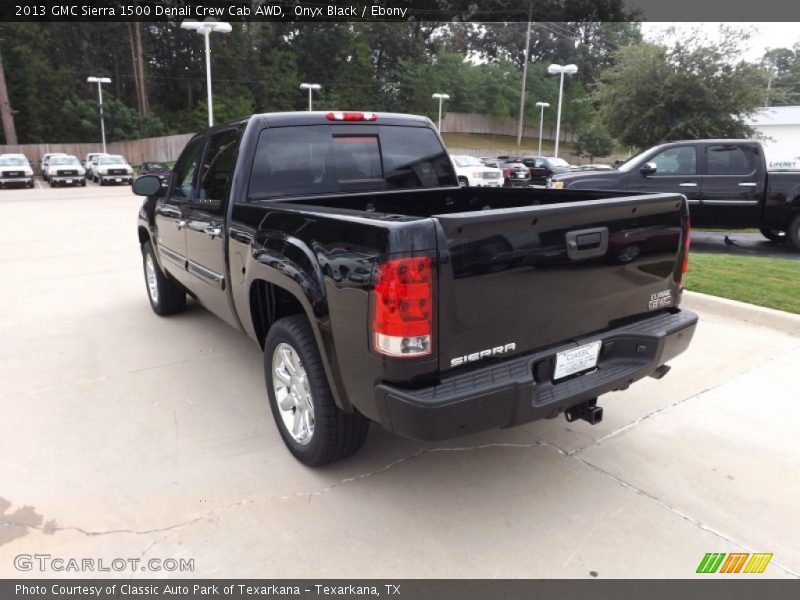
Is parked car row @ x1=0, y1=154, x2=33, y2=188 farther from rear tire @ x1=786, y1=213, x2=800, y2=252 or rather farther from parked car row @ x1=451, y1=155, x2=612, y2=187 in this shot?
rear tire @ x1=786, y1=213, x2=800, y2=252

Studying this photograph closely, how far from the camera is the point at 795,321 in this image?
538 centimetres

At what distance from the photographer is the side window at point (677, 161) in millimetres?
10086

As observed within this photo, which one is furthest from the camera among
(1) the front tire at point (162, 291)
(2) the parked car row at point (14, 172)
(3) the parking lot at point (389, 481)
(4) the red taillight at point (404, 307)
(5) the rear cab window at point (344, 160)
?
(2) the parked car row at point (14, 172)

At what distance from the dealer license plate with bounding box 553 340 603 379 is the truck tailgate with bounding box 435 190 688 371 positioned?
3.1 inches

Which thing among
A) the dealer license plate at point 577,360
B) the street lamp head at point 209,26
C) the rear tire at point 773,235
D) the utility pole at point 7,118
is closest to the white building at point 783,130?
the rear tire at point 773,235

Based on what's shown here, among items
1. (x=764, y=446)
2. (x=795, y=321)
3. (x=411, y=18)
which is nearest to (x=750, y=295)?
(x=795, y=321)

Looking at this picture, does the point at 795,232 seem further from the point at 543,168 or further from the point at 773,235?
the point at 543,168

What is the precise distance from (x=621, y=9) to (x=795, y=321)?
80.3m

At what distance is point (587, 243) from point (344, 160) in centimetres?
201

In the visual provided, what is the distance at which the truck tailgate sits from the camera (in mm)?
2389

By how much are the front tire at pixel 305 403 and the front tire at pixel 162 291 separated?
2.98m

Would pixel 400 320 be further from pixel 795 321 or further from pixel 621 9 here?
pixel 621 9

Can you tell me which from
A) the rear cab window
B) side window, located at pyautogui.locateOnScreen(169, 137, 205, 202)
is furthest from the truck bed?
side window, located at pyautogui.locateOnScreen(169, 137, 205, 202)

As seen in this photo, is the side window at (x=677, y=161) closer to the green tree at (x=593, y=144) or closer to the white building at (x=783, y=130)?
the white building at (x=783, y=130)
